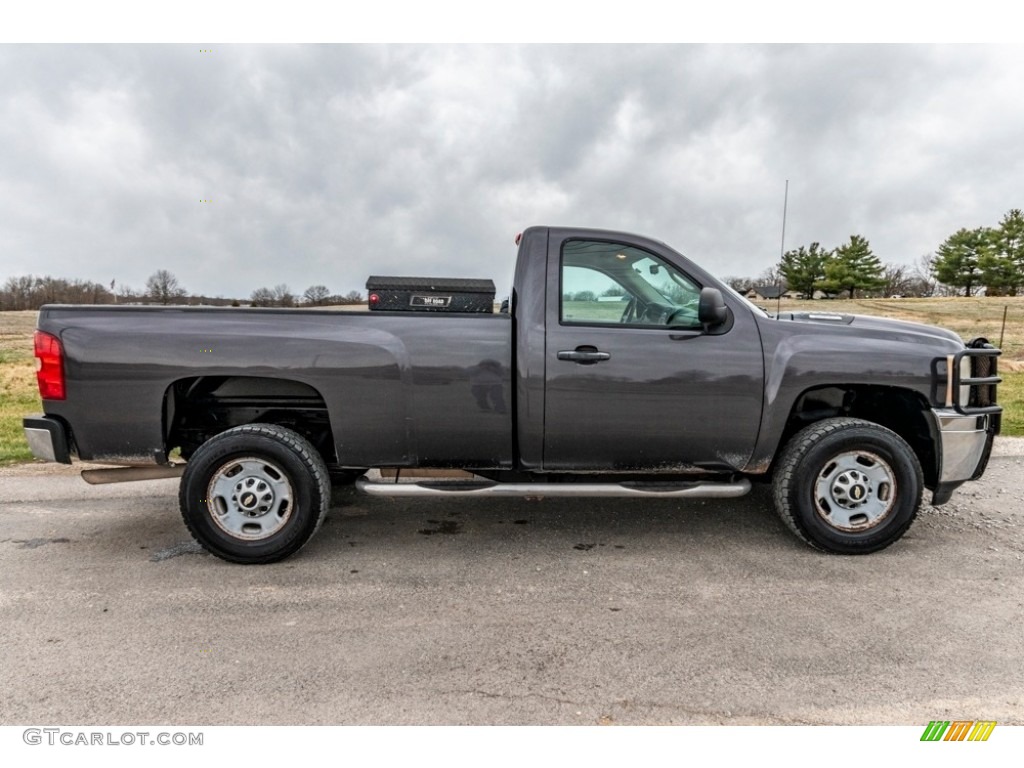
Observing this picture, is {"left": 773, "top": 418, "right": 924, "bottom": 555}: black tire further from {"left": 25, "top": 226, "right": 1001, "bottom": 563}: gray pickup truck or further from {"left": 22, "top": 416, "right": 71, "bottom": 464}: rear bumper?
{"left": 22, "top": 416, "right": 71, "bottom": 464}: rear bumper

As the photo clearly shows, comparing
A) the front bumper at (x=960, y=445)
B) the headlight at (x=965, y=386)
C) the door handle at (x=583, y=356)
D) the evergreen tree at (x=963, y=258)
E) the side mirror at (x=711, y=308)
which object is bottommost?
the front bumper at (x=960, y=445)

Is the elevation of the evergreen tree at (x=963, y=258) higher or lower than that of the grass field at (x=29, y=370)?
higher

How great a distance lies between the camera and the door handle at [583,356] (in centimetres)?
Result: 372

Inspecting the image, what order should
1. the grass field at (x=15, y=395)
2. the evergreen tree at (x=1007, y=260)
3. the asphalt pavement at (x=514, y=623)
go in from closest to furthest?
the asphalt pavement at (x=514, y=623), the grass field at (x=15, y=395), the evergreen tree at (x=1007, y=260)

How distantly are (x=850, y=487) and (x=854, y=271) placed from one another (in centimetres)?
6902

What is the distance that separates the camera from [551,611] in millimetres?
3135

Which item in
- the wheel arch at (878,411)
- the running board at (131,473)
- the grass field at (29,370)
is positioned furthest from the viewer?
the grass field at (29,370)

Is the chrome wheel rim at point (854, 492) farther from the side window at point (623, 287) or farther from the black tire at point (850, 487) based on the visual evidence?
the side window at point (623, 287)

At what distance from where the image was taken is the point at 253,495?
3.67 m

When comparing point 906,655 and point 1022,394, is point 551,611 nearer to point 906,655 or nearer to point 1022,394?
point 906,655

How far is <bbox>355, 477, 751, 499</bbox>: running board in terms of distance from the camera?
374cm

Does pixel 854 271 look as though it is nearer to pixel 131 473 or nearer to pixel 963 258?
pixel 963 258

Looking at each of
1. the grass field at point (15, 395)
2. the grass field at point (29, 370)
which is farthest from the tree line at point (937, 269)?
the grass field at point (15, 395)

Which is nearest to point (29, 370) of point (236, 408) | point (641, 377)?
point (236, 408)
